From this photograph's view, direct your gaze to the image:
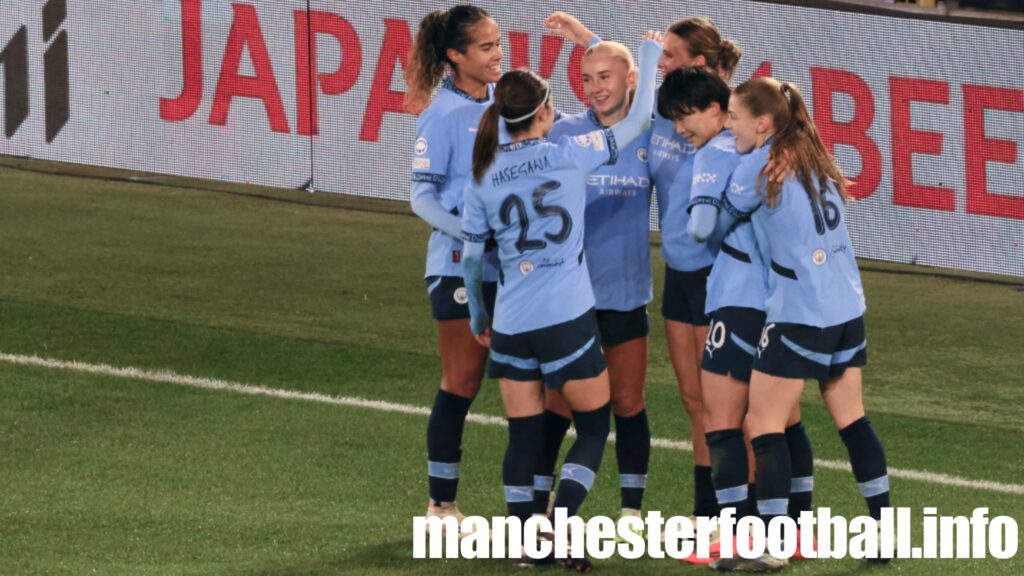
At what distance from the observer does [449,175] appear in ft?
23.4

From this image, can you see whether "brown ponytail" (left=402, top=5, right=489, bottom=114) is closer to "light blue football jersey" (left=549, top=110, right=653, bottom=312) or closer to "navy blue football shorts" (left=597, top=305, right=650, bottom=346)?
"light blue football jersey" (left=549, top=110, right=653, bottom=312)

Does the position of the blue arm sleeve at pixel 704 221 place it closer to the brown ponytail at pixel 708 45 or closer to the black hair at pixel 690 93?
the black hair at pixel 690 93

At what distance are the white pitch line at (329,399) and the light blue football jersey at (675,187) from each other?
184 centimetres

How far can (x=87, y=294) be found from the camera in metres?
11.8

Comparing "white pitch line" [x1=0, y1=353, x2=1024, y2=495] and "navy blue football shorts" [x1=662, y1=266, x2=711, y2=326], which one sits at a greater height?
"navy blue football shorts" [x1=662, y1=266, x2=711, y2=326]

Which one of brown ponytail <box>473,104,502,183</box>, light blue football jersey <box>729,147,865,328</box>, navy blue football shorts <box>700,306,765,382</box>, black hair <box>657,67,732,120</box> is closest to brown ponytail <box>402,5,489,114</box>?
brown ponytail <box>473,104,502,183</box>

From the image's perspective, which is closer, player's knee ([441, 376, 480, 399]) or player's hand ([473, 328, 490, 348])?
player's hand ([473, 328, 490, 348])

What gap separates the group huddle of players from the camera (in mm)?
6477

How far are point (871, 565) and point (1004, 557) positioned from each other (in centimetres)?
55

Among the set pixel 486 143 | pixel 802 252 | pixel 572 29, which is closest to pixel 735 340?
pixel 802 252

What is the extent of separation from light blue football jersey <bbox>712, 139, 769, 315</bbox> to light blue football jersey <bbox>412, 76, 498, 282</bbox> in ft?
3.08

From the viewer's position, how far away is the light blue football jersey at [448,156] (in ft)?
23.3

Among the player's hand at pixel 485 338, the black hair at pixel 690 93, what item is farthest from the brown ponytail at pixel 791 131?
the player's hand at pixel 485 338

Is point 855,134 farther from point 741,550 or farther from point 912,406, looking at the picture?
point 741,550
